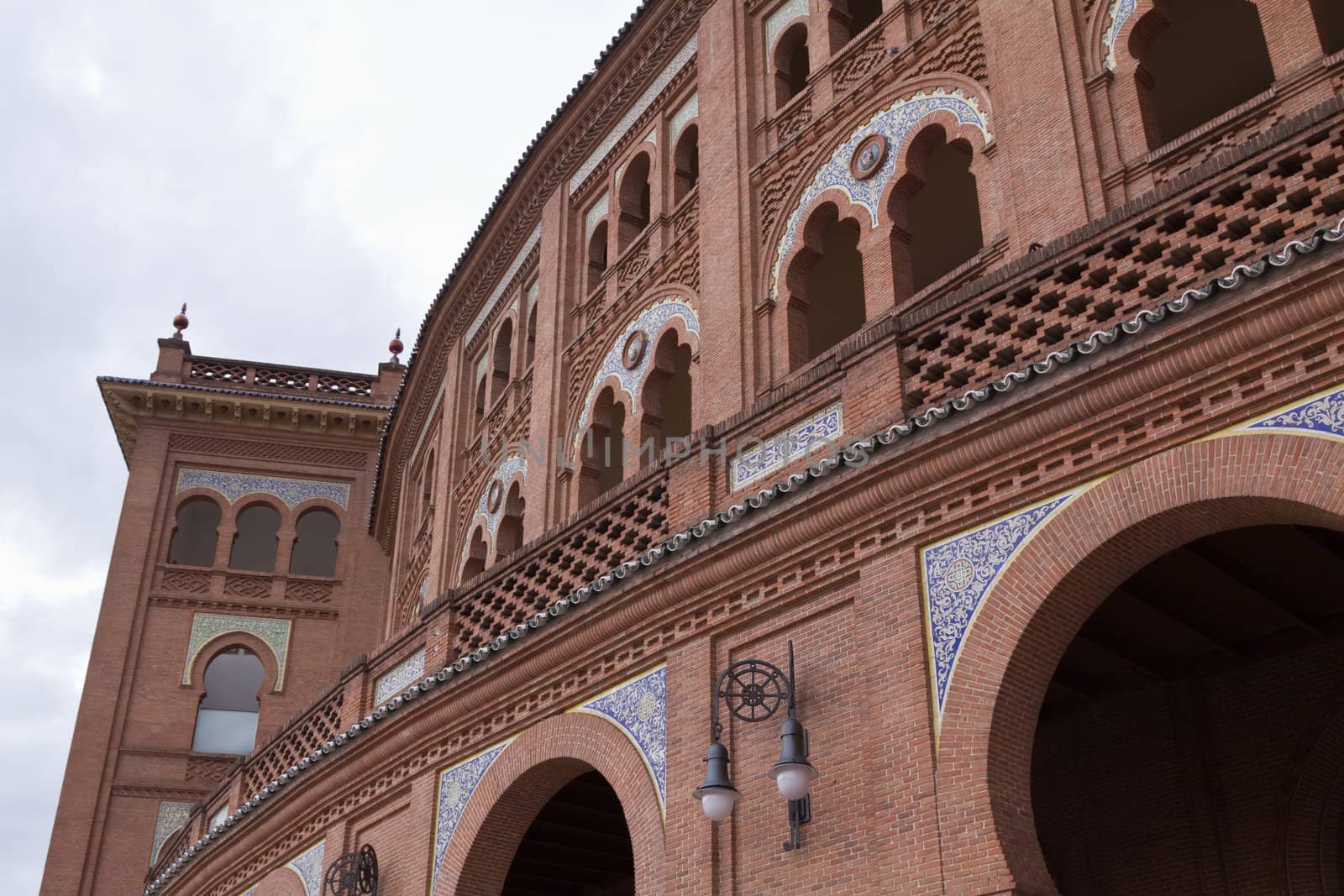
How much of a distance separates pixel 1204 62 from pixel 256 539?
22.2 metres

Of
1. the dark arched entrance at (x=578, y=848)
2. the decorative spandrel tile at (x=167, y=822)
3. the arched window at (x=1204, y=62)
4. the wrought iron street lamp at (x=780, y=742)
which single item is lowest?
the wrought iron street lamp at (x=780, y=742)

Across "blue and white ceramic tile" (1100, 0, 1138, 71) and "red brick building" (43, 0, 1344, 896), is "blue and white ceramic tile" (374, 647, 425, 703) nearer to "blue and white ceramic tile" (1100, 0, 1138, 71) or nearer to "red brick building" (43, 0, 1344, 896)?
"red brick building" (43, 0, 1344, 896)

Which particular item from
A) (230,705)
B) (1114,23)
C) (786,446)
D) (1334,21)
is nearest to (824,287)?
(1114,23)

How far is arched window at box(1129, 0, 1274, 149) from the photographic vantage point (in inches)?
491

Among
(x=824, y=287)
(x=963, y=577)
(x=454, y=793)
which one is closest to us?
(x=963, y=577)

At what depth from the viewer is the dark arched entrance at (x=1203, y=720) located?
31.8 feet

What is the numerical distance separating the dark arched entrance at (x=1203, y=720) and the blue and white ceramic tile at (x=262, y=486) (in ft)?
70.4

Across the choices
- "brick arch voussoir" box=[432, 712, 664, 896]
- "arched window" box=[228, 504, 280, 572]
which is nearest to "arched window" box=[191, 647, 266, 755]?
"arched window" box=[228, 504, 280, 572]

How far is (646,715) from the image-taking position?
10156 millimetres

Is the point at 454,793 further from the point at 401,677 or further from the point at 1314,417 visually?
the point at 1314,417

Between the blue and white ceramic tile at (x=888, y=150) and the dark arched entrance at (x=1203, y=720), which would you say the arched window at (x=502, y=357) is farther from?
the dark arched entrance at (x=1203, y=720)

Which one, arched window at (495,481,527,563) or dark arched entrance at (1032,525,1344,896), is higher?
arched window at (495,481,527,563)

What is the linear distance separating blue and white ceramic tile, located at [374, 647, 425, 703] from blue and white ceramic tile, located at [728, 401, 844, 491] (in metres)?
4.41

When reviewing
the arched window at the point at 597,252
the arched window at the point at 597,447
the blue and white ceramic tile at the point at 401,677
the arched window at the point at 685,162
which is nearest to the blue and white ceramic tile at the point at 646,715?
the blue and white ceramic tile at the point at 401,677
